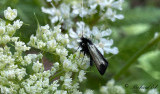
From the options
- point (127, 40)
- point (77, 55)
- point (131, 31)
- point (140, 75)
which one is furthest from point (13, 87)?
A: point (131, 31)

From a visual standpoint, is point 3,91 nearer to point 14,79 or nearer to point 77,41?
point 14,79

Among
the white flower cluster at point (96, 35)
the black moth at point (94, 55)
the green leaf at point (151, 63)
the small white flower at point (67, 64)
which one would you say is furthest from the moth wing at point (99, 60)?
the green leaf at point (151, 63)

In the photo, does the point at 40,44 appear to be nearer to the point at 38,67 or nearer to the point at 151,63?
the point at 38,67

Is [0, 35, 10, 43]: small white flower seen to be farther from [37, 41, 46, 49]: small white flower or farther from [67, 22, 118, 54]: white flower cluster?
[67, 22, 118, 54]: white flower cluster

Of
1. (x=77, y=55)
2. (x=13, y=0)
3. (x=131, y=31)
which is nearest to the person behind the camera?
(x=77, y=55)

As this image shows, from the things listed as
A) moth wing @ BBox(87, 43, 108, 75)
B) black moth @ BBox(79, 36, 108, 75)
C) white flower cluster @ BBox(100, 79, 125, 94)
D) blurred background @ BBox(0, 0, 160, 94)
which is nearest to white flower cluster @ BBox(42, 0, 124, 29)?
blurred background @ BBox(0, 0, 160, 94)
